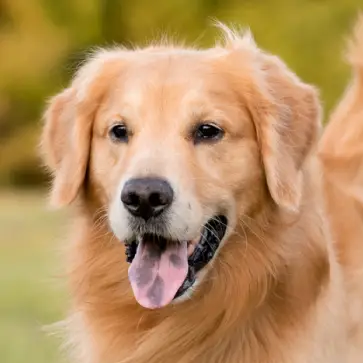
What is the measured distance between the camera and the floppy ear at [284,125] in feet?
13.7

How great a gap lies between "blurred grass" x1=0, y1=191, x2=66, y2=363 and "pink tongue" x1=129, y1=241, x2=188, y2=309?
70 cm

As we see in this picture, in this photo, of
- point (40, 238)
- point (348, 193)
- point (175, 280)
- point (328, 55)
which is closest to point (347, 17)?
point (328, 55)

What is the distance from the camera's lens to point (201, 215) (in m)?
3.93

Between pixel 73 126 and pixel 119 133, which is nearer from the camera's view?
pixel 119 133

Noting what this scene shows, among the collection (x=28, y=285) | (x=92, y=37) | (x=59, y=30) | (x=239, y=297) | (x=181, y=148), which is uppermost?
(x=181, y=148)

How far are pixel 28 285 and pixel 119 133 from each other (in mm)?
5917

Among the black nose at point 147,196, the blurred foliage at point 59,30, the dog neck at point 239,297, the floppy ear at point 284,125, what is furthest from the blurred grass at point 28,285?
the blurred foliage at point 59,30

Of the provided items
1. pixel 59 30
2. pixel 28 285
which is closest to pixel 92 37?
pixel 59 30

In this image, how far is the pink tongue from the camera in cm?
404

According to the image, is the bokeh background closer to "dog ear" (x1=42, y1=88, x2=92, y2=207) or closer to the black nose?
"dog ear" (x1=42, y1=88, x2=92, y2=207)

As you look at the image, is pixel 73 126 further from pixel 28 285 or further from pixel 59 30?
pixel 59 30

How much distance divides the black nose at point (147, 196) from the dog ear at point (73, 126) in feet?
1.82

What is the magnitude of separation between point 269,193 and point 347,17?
1649 centimetres

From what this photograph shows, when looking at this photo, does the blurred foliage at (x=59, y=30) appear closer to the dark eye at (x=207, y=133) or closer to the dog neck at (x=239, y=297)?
the dog neck at (x=239, y=297)
